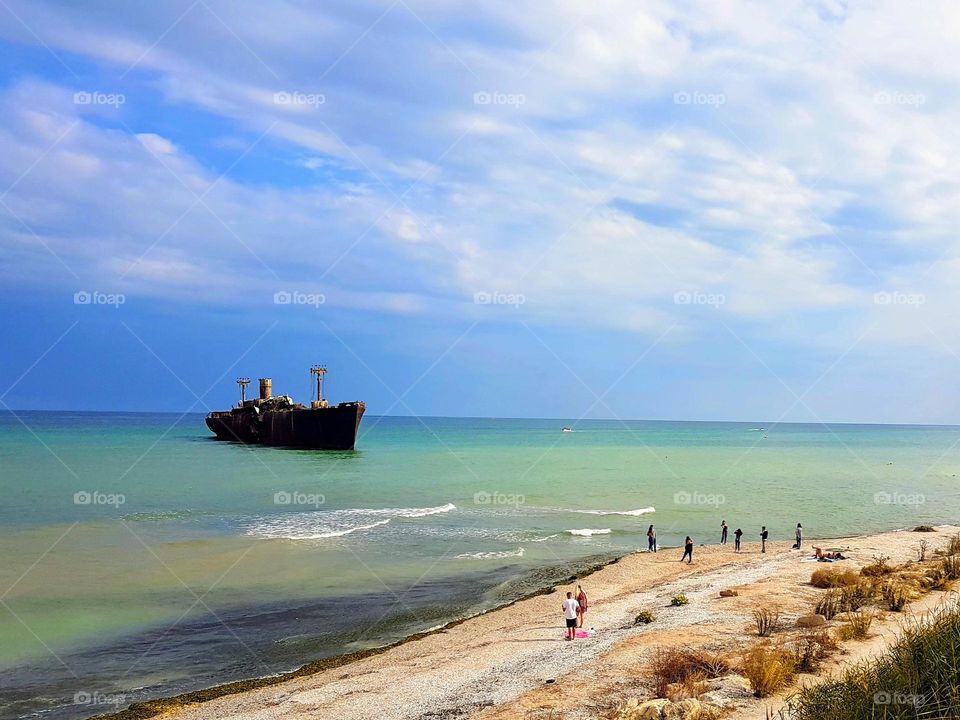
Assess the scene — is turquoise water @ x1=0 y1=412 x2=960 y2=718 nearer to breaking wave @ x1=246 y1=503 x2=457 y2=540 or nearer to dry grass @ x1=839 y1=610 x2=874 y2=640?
breaking wave @ x1=246 y1=503 x2=457 y2=540

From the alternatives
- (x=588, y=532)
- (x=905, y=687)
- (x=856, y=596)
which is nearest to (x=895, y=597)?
(x=856, y=596)

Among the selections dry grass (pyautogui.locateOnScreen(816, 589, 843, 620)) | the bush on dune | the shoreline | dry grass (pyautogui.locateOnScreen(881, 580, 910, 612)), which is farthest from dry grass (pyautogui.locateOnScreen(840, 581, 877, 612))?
the shoreline

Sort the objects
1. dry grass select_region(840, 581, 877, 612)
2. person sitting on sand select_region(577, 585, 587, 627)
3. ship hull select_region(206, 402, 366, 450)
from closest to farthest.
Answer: dry grass select_region(840, 581, 877, 612)
person sitting on sand select_region(577, 585, 587, 627)
ship hull select_region(206, 402, 366, 450)

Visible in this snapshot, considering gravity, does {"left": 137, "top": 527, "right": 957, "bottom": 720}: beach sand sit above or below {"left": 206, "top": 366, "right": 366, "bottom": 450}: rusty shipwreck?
below

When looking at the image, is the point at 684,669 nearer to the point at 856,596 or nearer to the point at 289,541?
the point at 856,596

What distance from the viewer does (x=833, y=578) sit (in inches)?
744

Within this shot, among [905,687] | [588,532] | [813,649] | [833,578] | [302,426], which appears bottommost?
[588,532]

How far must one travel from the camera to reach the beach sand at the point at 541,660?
11.6m

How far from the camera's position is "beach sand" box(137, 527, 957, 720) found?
11.6m

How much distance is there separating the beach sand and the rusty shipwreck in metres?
58.0

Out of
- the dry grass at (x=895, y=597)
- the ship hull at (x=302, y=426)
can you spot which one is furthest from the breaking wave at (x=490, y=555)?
the ship hull at (x=302, y=426)

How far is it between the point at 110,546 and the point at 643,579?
71.0 feet

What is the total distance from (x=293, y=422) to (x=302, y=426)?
1.98 m

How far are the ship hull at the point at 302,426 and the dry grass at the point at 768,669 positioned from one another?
6619 centimetres
